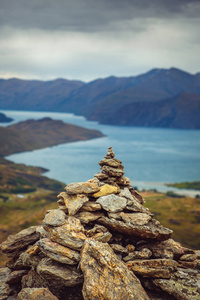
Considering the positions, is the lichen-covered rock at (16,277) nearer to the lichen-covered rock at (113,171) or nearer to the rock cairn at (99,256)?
the rock cairn at (99,256)

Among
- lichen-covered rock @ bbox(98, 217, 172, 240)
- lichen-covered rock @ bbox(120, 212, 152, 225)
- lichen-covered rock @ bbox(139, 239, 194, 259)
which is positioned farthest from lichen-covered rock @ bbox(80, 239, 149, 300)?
lichen-covered rock @ bbox(139, 239, 194, 259)

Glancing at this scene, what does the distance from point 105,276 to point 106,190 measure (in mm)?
9435

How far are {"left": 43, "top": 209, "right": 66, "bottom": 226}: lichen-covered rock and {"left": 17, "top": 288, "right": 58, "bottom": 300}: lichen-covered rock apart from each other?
5484 mm

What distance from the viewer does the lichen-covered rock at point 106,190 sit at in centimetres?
2862

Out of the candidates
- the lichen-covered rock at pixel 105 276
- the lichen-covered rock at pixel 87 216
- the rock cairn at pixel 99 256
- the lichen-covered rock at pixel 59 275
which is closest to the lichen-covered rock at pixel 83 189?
the rock cairn at pixel 99 256

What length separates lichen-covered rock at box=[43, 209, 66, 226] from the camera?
25.4 m

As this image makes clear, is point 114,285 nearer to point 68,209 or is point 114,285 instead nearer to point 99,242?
point 99,242

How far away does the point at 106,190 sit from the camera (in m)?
29.1

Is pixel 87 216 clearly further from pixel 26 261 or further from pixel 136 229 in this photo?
pixel 26 261

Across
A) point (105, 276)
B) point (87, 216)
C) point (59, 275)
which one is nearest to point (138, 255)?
point (105, 276)

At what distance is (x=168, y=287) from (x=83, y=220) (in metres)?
8.98

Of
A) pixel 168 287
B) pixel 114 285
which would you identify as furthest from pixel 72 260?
pixel 168 287

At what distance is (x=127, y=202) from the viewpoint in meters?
28.8

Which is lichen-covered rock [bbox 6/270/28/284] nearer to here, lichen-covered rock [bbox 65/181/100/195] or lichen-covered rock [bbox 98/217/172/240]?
lichen-covered rock [bbox 65/181/100/195]
